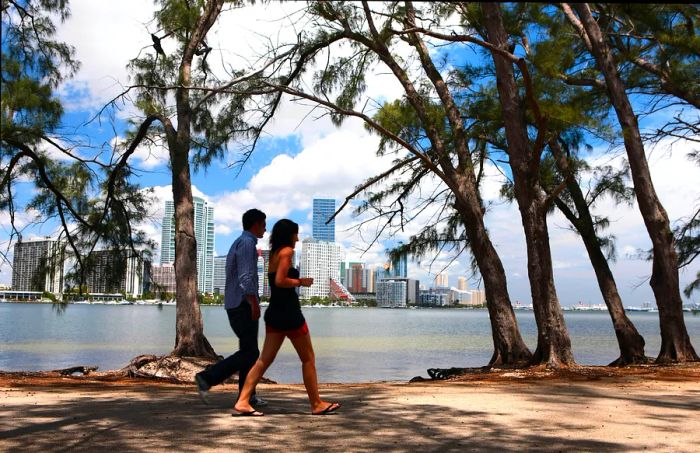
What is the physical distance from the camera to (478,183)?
45.6ft

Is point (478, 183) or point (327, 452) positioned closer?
point (327, 452)

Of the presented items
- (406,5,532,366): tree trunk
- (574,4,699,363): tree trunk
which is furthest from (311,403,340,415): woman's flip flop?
(574,4,699,363): tree trunk

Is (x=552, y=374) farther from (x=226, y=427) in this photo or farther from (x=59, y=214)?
(x=59, y=214)

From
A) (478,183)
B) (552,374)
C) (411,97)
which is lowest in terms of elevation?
(552,374)

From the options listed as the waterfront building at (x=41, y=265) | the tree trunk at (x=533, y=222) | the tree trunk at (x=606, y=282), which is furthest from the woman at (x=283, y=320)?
the waterfront building at (x=41, y=265)

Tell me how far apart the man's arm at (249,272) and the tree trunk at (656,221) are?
802 cm

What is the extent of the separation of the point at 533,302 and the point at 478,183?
408cm

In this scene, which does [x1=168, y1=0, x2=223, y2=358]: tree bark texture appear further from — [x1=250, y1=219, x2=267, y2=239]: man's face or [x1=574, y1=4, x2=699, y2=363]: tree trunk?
[x1=574, y1=4, x2=699, y2=363]: tree trunk

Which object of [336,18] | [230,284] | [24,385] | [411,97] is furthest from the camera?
[411,97]

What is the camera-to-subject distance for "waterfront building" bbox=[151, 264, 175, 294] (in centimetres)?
1347

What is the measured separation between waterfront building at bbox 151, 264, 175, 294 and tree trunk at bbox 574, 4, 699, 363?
29.0 feet

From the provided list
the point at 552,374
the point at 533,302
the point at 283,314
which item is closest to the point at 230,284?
the point at 283,314

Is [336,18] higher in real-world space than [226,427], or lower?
higher

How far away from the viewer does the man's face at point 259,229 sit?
5492 millimetres
